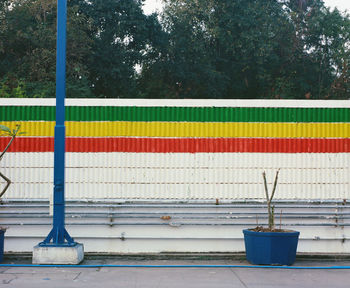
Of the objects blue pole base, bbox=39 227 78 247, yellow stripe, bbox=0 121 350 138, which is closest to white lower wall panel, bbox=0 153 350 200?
yellow stripe, bbox=0 121 350 138

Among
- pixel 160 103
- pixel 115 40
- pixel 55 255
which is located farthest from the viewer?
pixel 115 40

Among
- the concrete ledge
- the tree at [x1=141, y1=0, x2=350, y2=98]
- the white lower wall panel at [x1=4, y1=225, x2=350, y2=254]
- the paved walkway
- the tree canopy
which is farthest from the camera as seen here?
the tree at [x1=141, y1=0, x2=350, y2=98]

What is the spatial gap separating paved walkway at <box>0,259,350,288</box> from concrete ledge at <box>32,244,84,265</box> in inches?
9.1

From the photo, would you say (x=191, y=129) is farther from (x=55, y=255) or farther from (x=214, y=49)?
(x=214, y=49)

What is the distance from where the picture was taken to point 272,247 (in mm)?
10602

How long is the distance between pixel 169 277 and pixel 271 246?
2208mm

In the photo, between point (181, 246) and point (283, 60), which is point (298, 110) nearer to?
point (181, 246)

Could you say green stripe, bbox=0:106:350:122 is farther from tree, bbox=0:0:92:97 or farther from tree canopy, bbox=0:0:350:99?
tree canopy, bbox=0:0:350:99

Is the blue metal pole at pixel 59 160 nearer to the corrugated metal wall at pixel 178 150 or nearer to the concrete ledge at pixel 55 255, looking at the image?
the concrete ledge at pixel 55 255

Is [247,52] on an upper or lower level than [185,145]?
upper

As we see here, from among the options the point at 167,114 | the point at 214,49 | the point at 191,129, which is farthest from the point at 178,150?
the point at 214,49

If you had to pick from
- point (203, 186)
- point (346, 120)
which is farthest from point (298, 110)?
point (203, 186)

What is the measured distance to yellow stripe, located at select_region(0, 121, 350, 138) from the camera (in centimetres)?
1202

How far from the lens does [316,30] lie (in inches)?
1678
